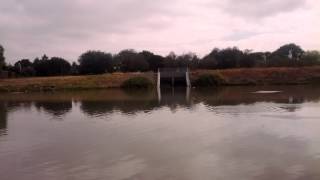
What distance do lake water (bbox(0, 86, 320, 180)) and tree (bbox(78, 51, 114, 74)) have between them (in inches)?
2876

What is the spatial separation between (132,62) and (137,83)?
38.3 m

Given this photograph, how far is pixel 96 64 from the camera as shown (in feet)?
344

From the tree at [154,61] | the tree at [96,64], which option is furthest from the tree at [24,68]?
the tree at [154,61]

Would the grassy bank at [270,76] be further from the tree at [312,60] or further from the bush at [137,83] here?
the tree at [312,60]

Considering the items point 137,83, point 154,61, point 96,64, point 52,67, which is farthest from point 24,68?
point 137,83

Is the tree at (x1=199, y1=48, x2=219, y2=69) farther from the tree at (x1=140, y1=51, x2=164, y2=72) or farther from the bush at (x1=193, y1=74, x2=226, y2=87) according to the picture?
the bush at (x1=193, y1=74, x2=226, y2=87)

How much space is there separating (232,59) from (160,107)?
235 feet

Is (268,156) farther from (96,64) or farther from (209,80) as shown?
(96,64)

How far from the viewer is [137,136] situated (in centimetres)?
2156

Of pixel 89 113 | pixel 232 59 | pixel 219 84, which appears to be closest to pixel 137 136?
pixel 89 113

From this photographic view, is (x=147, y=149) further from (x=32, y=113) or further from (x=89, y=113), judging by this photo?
(x=32, y=113)

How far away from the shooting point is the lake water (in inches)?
572

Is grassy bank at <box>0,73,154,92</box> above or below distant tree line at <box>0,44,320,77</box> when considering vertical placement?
below

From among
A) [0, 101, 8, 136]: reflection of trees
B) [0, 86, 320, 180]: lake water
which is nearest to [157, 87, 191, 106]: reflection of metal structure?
[0, 86, 320, 180]: lake water
